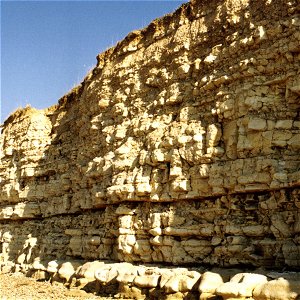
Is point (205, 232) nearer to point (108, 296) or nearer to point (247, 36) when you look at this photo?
point (108, 296)

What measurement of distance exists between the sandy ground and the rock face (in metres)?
1.89

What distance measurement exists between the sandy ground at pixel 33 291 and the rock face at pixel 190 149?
189cm

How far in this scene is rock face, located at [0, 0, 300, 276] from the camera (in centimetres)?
1181

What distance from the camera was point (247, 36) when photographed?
1350 centimetres

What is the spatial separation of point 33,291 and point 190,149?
764 cm

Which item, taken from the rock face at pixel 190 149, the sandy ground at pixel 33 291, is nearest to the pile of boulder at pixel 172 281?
the rock face at pixel 190 149

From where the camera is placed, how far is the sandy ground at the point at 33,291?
13.5m

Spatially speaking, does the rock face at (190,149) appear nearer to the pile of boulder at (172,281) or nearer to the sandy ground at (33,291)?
the pile of boulder at (172,281)

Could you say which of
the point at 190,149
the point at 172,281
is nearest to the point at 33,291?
the point at 172,281

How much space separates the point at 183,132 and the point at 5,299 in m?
8.27

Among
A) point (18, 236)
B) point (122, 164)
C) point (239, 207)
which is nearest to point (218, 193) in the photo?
point (239, 207)

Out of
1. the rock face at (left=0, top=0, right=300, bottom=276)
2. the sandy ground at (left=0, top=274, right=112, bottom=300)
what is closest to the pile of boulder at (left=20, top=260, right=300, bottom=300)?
the rock face at (left=0, top=0, right=300, bottom=276)

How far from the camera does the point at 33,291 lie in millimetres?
14898

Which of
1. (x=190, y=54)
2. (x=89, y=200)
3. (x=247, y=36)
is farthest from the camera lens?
(x=89, y=200)
